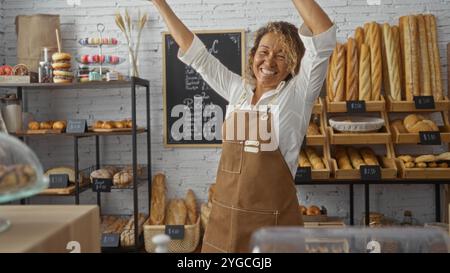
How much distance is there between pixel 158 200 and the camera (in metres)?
3.72

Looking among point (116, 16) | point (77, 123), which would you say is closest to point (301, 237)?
point (77, 123)

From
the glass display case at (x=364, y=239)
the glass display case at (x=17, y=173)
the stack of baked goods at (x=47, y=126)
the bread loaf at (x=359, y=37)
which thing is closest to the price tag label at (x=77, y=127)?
the stack of baked goods at (x=47, y=126)

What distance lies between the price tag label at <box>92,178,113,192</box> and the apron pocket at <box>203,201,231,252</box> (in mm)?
1653

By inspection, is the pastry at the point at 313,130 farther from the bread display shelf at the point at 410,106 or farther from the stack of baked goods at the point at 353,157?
the bread display shelf at the point at 410,106

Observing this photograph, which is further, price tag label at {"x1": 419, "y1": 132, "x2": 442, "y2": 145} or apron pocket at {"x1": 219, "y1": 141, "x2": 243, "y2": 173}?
price tag label at {"x1": 419, "y1": 132, "x2": 442, "y2": 145}

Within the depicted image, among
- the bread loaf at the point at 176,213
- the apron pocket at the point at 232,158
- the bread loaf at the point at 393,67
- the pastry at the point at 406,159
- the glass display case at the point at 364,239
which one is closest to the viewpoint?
the glass display case at the point at 364,239

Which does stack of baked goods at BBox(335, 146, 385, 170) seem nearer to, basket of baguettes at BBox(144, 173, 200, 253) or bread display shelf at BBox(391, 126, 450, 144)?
bread display shelf at BBox(391, 126, 450, 144)

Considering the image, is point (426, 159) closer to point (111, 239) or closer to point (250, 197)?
point (250, 197)

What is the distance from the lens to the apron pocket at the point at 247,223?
6.32ft

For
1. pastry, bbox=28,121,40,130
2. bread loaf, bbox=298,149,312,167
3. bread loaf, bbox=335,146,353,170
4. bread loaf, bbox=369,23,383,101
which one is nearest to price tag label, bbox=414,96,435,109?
bread loaf, bbox=369,23,383,101

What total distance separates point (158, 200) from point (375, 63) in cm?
197

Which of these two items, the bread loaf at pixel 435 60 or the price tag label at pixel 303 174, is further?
the bread loaf at pixel 435 60

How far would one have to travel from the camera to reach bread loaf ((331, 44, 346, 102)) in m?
3.35

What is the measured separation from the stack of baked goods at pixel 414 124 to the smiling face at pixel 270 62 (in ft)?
5.38
